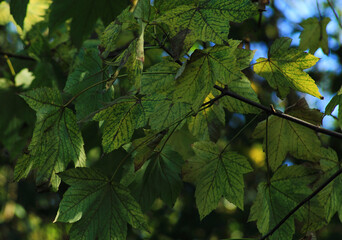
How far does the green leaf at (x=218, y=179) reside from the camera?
2.67 feet

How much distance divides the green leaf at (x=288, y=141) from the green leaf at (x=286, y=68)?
0.11 metres

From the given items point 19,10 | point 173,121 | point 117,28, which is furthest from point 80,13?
point 173,121

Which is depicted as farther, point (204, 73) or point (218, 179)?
point (218, 179)

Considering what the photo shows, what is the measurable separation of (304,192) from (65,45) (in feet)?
2.87

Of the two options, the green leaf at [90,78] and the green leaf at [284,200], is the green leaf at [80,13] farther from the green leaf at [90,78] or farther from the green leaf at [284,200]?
the green leaf at [284,200]

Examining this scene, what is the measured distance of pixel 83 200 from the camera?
791 millimetres

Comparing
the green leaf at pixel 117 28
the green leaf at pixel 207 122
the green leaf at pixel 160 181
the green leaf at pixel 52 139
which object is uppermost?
the green leaf at pixel 117 28

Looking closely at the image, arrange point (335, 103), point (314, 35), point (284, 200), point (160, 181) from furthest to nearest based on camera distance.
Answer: point (314, 35), point (160, 181), point (284, 200), point (335, 103)

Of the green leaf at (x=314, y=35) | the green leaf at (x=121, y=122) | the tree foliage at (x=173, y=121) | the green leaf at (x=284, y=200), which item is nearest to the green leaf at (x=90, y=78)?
the tree foliage at (x=173, y=121)

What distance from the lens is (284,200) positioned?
0.86 metres

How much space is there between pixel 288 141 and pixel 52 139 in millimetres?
507

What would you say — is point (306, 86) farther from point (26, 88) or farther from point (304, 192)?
point (26, 88)

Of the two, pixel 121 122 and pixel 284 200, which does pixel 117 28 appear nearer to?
pixel 121 122

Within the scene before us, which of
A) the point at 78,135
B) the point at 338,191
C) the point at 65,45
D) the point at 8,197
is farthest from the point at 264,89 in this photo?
the point at 8,197
